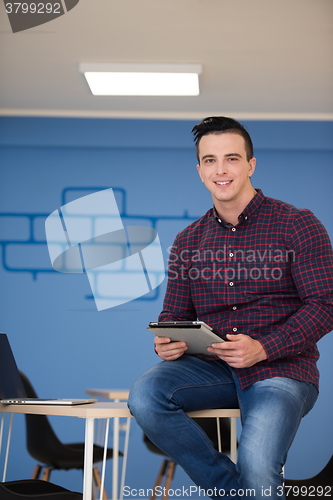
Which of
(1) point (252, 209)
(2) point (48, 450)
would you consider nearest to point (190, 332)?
(1) point (252, 209)

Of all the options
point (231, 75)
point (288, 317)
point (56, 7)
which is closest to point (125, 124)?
point (231, 75)

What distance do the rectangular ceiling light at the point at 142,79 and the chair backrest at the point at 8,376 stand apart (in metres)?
2.38

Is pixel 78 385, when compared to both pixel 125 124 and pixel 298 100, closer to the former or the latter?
pixel 125 124

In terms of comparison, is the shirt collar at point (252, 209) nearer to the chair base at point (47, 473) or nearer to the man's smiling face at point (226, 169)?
the man's smiling face at point (226, 169)

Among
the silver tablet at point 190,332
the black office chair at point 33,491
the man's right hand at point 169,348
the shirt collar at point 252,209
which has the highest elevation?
the shirt collar at point 252,209

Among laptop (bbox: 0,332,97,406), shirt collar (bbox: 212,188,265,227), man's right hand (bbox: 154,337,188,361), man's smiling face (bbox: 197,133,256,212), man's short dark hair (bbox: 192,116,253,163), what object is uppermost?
man's short dark hair (bbox: 192,116,253,163)

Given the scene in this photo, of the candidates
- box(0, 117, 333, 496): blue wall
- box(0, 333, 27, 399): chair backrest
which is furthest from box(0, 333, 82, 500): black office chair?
box(0, 117, 333, 496): blue wall

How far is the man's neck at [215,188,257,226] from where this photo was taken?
1.77m

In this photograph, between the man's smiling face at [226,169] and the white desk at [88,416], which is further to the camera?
the man's smiling face at [226,169]

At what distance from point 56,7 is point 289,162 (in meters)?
2.19

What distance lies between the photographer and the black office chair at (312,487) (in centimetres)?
187

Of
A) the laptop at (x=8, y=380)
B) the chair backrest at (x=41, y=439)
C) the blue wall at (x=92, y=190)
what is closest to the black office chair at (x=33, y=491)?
the laptop at (x=8, y=380)

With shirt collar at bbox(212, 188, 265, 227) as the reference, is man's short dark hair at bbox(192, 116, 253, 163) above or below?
above

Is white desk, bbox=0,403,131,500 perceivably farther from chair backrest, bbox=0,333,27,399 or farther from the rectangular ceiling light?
the rectangular ceiling light
